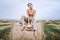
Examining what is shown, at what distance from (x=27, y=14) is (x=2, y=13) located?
31.6 inches

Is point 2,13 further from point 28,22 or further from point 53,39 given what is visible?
point 53,39

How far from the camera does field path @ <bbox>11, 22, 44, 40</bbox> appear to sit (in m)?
6.59

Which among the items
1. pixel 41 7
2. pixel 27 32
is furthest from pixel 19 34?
pixel 41 7

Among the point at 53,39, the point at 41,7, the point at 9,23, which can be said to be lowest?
the point at 53,39

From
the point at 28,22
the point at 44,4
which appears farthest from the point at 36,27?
the point at 44,4

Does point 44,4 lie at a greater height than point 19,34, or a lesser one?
greater

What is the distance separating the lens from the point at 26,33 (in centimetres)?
662

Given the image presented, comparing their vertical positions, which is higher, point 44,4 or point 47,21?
point 44,4

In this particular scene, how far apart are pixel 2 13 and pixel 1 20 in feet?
0.75

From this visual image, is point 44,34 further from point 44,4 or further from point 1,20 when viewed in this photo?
point 1,20

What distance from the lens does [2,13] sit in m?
6.77

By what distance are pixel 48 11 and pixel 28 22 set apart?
74cm

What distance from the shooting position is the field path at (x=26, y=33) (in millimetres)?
6586

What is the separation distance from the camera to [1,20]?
22.3 ft
